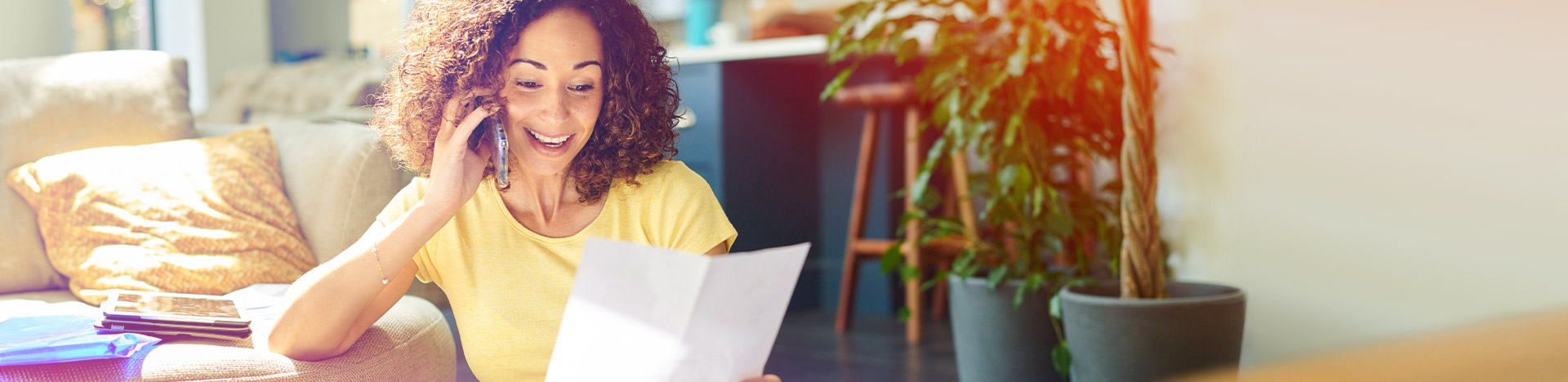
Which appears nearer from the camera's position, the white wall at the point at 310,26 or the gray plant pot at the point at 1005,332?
the gray plant pot at the point at 1005,332

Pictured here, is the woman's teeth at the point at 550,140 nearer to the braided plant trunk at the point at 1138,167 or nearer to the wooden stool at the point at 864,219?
the braided plant trunk at the point at 1138,167

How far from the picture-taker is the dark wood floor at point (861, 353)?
7.77ft

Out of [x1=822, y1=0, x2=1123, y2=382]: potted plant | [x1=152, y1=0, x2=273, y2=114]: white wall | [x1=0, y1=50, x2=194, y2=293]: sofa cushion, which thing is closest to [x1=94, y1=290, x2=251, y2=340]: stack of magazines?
[x1=0, y1=50, x2=194, y2=293]: sofa cushion

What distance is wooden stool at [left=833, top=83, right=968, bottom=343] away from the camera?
2.68 metres

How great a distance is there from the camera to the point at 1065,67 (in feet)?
6.07

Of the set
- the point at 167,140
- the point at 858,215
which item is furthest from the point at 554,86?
the point at 858,215

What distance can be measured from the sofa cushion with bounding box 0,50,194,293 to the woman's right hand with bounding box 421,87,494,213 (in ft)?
3.01

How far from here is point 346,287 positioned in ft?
2.75

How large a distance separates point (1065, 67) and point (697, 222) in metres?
1.15

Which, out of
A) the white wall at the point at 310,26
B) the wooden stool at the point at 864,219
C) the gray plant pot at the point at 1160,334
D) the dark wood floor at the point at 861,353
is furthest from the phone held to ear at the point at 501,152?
the white wall at the point at 310,26

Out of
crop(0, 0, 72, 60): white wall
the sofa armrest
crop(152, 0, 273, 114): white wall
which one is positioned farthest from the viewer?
crop(152, 0, 273, 114): white wall

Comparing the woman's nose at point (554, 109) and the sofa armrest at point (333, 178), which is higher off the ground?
the woman's nose at point (554, 109)

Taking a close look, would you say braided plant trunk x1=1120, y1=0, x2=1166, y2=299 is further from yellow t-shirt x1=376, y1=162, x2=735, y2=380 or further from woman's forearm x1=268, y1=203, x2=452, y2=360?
woman's forearm x1=268, y1=203, x2=452, y2=360

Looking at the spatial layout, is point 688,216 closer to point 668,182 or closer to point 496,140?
point 668,182
